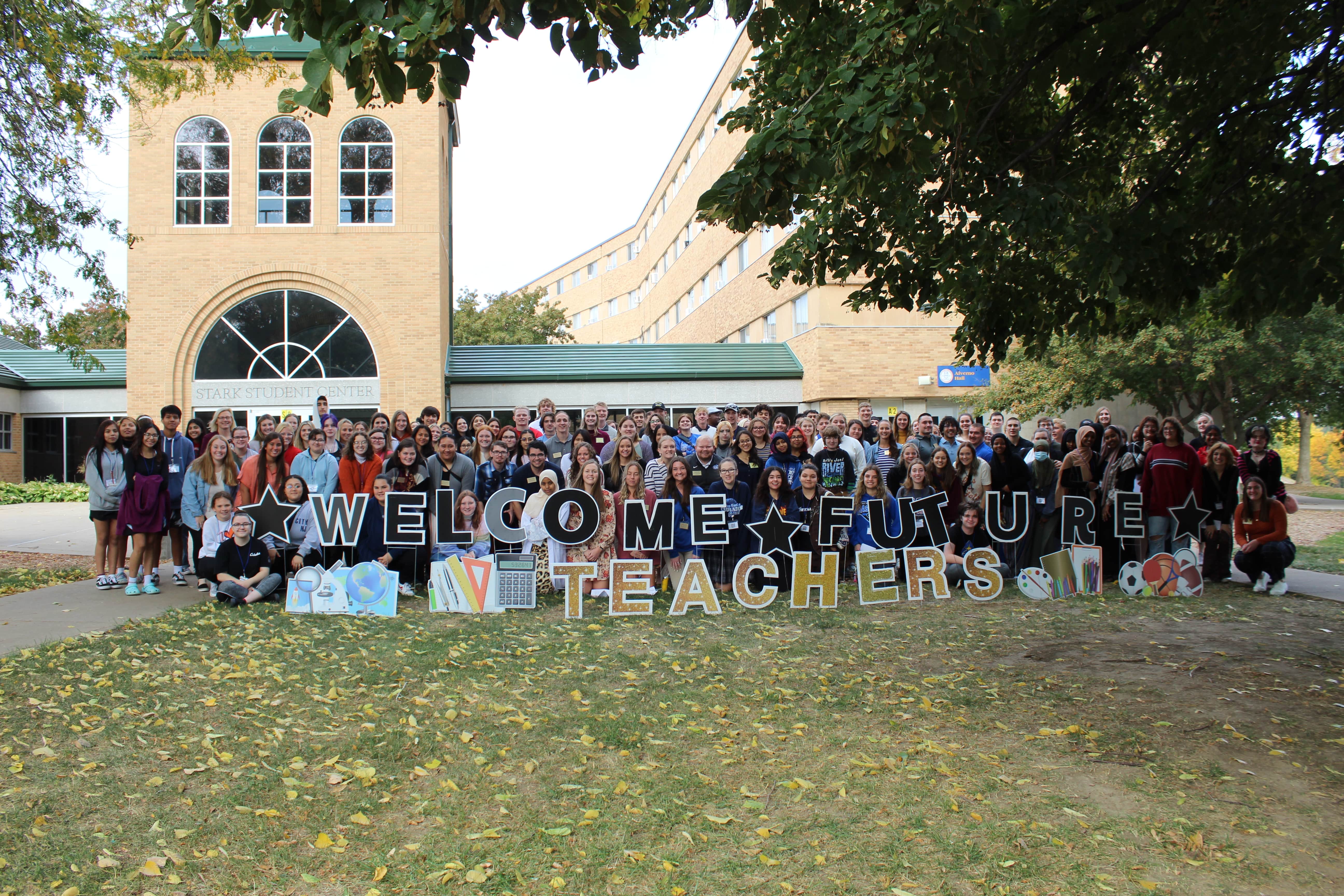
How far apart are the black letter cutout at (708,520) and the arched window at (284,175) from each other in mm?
18813

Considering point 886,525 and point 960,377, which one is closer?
point 886,525

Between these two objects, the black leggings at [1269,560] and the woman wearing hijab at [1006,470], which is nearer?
the black leggings at [1269,560]

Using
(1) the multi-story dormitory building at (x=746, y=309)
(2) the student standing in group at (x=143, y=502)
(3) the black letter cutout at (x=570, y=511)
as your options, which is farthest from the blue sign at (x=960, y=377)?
(2) the student standing in group at (x=143, y=502)

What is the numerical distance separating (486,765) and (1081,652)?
16.6ft

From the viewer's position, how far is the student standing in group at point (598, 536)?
31.4 ft

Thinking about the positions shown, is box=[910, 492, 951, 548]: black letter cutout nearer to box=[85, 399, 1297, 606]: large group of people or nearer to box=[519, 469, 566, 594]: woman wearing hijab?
box=[85, 399, 1297, 606]: large group of people

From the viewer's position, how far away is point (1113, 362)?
23.2m

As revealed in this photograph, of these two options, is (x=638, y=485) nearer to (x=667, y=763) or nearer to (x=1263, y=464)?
(x=667, y=763)

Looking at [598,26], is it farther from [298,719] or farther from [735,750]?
[298,719]

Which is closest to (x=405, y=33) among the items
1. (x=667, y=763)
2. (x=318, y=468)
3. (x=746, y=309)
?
(x=667, y=763)

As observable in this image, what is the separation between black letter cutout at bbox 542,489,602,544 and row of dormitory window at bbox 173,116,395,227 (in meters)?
17.4

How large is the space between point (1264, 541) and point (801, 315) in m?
19.6

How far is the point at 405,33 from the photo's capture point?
3.40 m

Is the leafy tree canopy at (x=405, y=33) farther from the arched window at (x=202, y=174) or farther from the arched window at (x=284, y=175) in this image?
the arched window at (x=202, y=174)
